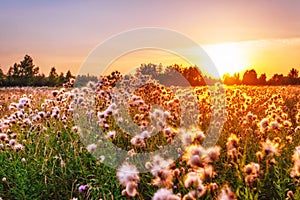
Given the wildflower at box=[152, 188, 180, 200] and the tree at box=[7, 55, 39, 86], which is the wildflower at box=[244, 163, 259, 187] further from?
the tree at box=[7, 55, 39, 86]

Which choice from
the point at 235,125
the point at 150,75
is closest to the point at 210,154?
the point at 235,125

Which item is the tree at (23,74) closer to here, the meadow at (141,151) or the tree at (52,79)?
the tree at (52,79)

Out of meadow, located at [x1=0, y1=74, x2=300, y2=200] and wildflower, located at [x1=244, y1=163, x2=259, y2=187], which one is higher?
wildflower, located at [x1=244, y1=163, x2=259, y2=187]

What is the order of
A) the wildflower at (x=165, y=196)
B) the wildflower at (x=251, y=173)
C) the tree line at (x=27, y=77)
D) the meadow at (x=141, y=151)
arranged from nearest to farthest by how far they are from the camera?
the wildflower at (x=165, y=196) → the wildflower at (x=251, y=173) → the meadow at (x=141, y=151) → the tree line at (x=27, y=77)

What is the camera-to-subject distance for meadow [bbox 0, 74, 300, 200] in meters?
3.00

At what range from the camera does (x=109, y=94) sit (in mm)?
7547

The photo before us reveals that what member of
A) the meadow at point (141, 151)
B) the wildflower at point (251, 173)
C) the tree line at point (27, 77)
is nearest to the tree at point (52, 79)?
the tree line at point (27, 77)

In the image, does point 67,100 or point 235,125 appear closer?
point 235,125

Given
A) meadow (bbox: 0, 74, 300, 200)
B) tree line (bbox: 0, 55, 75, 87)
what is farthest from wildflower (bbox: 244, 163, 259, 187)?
tree line (bbox: 0, 55, 75, 87)

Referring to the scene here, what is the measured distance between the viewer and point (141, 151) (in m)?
4.86

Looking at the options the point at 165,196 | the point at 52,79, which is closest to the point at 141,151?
the point at 165,196

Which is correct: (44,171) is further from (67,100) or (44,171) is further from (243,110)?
(243,110)

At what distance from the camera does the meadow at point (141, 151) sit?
300 centimetres

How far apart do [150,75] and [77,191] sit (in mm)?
5099
